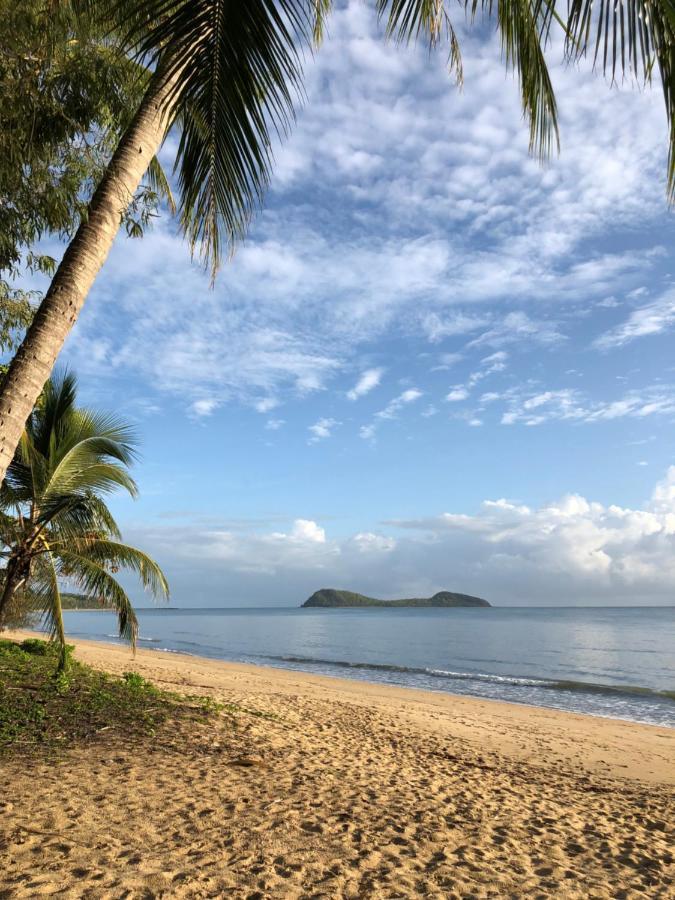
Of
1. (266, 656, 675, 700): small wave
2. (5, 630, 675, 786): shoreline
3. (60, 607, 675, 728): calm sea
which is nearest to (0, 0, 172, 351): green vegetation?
(5, 630, 675, 786): shoreline

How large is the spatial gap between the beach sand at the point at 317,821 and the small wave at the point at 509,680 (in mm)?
13928

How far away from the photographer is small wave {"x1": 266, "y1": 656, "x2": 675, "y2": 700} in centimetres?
2112

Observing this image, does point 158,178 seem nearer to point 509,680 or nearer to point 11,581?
point 11,581

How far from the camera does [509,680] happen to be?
23.7m

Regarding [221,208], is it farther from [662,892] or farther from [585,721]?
[585,721]

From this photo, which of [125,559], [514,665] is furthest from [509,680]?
[125,559]

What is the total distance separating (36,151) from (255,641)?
43.4 m

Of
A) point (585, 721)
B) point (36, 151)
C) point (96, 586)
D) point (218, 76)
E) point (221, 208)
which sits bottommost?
point (585, 721)

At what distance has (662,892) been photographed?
13.2 ft

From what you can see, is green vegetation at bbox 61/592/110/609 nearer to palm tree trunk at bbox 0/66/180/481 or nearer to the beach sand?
the beach sand

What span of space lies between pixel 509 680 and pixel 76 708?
19.5 m

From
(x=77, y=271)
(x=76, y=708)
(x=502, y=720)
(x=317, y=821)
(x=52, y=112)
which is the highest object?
(x=52, y=112)

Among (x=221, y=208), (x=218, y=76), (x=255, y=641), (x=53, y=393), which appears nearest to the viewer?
(x=218, y=76)

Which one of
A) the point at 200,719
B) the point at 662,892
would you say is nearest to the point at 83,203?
the point at 200,719
